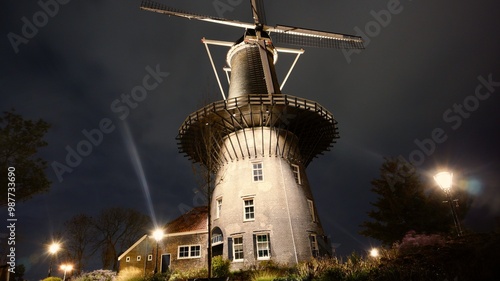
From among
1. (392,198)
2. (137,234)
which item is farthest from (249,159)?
(137,234)

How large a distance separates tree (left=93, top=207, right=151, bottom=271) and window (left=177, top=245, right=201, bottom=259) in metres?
22.0

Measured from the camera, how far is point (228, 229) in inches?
817

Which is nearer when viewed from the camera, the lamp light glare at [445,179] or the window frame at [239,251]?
the lamp light glare at [445,179]

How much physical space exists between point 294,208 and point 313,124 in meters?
7.15

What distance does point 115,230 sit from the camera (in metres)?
42.7

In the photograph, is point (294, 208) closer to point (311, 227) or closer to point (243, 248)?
point (311, 227)

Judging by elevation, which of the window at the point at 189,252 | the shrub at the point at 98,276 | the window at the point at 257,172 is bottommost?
the shrub at the point at 98,276

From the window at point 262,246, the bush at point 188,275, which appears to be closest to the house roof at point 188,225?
the bush at point 188,275

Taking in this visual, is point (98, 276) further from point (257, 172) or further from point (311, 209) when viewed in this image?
point (311, 209)

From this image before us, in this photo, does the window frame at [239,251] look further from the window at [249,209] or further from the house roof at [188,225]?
the house roof at [188,225]

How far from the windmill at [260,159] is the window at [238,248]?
0.06 m

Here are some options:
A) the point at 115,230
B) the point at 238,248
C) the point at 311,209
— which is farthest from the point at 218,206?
the point at 115,230

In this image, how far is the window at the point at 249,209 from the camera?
20547 millimetres

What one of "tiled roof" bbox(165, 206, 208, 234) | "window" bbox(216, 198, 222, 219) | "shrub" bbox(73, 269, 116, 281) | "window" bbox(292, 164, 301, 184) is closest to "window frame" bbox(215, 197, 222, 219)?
"window" bbox(216, 198, 222, 219)
